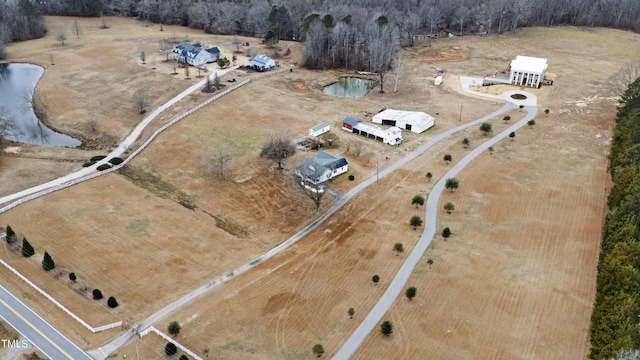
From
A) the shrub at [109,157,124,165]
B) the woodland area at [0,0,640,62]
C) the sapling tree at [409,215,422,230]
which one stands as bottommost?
the shrub at [109,157,124,165]

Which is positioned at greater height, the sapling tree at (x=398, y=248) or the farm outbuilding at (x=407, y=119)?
the farm outbuilding at (x=407, y=119)

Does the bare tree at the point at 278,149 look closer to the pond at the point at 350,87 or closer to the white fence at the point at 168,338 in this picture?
the pond at the point at 350,87

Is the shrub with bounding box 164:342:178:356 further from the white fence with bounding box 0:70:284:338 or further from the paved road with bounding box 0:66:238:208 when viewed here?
the paved road with bounding box 0:66:238:208

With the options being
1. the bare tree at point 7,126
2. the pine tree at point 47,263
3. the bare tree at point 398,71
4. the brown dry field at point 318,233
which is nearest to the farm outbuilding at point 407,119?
the brown dry field at point 318,233

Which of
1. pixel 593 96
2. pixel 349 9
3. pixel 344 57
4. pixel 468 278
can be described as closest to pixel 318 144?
pixel 468 278

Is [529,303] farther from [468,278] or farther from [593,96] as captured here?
[593,96]

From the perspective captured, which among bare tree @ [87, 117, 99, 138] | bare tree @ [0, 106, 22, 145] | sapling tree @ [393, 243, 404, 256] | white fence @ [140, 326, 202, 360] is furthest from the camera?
bare tree @ [87, 117, 99, 138]

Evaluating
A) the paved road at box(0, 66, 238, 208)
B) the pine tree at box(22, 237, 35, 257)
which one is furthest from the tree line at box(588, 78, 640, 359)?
the paved road at box(0, 66, 238, 208)

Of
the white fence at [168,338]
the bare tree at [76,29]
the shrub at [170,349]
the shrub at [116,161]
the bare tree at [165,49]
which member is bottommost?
the white fence at [168,338]
